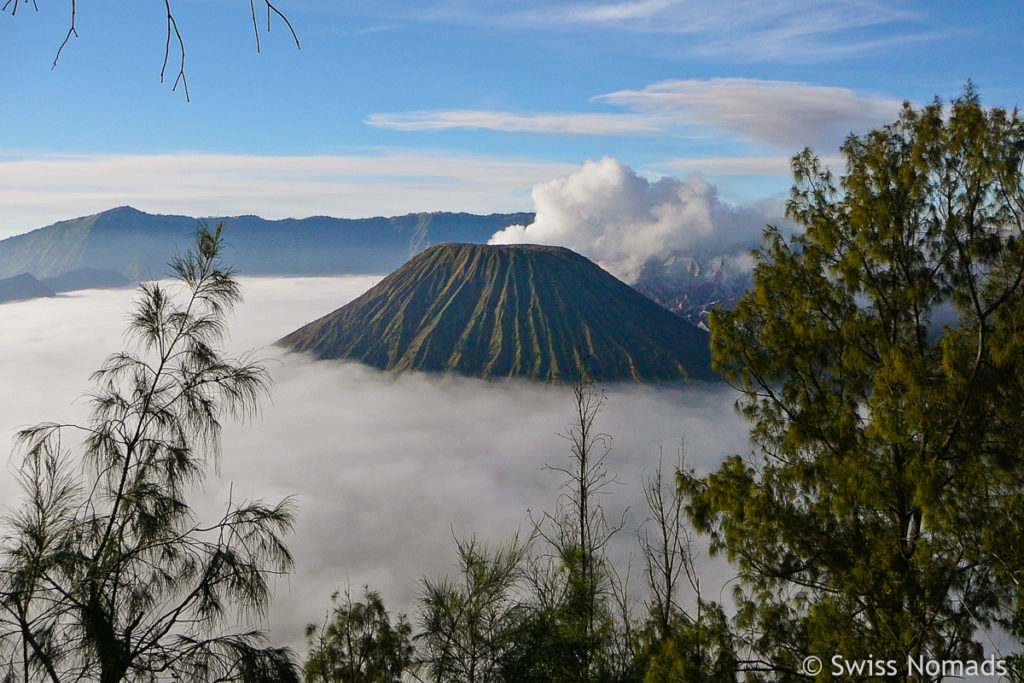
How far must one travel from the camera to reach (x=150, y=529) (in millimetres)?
6855

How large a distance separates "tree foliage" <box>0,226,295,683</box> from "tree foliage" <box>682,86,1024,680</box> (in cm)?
581

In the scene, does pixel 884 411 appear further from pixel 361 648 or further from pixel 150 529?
pixel 361 648

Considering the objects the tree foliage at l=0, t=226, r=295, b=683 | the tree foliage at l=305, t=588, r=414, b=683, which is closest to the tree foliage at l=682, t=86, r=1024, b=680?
the tree foliage at l=0, t=226, r=295, b=683

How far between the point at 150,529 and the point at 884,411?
765 cm

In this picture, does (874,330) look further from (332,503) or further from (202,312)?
(332,503)

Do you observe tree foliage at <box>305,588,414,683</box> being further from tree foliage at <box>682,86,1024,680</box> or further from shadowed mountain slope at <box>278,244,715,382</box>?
shadowed mountain slope at <box>278,244,715,382</box>

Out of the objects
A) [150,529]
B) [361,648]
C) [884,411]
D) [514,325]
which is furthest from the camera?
[514,325]

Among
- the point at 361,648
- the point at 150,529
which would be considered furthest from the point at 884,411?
the point at 361,648

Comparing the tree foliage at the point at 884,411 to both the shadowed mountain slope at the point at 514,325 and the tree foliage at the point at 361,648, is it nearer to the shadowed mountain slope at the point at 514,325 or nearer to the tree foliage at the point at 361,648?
the tree foliage at the point at 361,648

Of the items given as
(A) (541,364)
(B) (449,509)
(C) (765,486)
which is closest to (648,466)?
(A) (541,364)

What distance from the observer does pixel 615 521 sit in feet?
484

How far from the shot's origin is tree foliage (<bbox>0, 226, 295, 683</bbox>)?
6254 mm

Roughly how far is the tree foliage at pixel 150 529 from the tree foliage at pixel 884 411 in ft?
19.1

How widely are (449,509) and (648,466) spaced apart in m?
53.2
